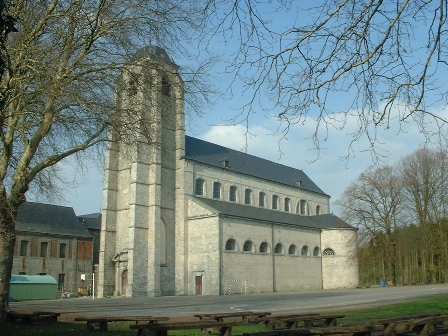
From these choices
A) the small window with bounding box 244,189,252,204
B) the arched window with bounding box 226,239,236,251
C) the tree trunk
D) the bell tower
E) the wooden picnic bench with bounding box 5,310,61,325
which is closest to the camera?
the tree trunk

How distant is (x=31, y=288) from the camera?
39.8 metres

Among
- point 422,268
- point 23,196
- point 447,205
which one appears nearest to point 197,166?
point 447,205

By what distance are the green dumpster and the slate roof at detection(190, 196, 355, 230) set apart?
13979mm

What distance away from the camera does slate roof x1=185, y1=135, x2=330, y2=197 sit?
46562 millimetres

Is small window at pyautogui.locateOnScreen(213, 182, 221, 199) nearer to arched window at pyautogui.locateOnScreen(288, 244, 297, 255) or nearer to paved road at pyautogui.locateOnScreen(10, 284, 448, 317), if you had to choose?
arched window at pyautogui.locateOnScreen(288, 244, 297, 255)

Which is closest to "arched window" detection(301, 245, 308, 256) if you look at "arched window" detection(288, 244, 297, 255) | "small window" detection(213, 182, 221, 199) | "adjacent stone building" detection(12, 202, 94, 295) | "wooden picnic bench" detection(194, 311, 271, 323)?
"arched window" detection(288, 244, 297, 255)

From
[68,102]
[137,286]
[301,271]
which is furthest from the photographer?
[301,271]

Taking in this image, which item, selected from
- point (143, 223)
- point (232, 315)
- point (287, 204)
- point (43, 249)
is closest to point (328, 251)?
point (287, 204)

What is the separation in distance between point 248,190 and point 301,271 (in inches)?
382

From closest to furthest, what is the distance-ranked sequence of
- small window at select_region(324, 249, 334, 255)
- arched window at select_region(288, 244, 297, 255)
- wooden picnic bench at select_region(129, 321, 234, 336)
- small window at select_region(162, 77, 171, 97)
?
wooden picnic bench at select_region(129, 321, 234, 336) → small window at select_region(162, 77, 171, 97) → arched window at select_region(288, 244, 297, 255) → small window at select_region(324, 249, 334, 255)

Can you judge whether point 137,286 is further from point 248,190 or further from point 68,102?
point 68,102

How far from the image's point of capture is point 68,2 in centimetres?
1176

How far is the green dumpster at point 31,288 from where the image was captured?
3853cm

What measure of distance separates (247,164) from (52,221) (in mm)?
20676
